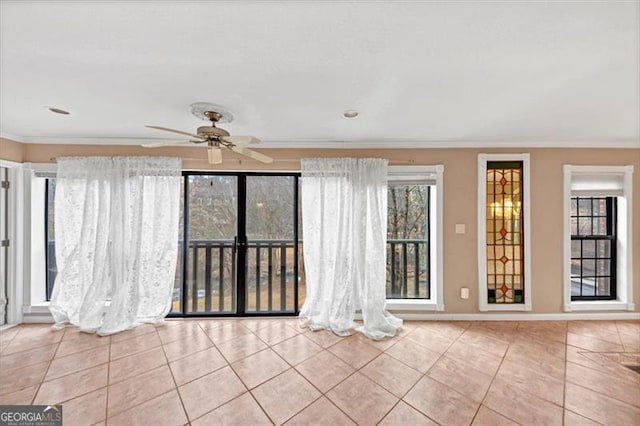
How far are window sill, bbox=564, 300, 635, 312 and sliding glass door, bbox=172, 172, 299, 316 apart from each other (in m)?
3.48

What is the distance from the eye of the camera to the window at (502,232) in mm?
3070

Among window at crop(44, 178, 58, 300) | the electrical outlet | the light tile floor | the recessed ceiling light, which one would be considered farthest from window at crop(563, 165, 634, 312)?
window at crop(44, 178, 58, 300)

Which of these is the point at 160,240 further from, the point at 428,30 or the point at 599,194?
the point at 599,194

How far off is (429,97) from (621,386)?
8.80 feet

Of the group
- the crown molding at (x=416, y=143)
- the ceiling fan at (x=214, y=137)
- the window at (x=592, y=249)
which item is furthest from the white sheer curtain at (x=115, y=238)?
the window at (x=592, y=249)

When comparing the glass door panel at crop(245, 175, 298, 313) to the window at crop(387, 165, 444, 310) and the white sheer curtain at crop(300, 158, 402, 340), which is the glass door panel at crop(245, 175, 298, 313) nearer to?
the white sheer curtain at crop(300, 158, 402, 340)

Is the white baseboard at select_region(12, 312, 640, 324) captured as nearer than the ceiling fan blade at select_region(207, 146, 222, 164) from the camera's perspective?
No

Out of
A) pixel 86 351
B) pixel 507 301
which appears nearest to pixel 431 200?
pixel 507 301

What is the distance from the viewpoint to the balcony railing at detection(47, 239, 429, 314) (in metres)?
3.21

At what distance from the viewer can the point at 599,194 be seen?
3105mm

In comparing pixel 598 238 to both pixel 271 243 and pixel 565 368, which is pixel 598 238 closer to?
pixel 565 368

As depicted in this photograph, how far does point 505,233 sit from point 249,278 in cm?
334

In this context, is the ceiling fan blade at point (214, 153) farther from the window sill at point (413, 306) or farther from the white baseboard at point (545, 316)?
the white baseboard at point (545, 316)

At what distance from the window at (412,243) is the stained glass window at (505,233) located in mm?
673
